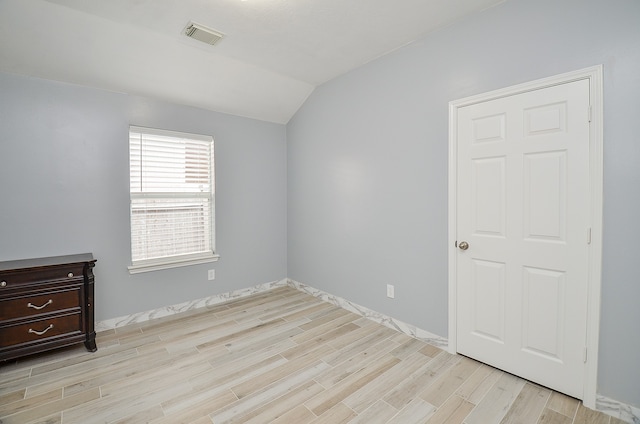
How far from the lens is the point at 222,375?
7.40 ft

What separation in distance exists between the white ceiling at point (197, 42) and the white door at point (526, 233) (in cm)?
94

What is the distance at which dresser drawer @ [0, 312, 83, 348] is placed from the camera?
2264mm

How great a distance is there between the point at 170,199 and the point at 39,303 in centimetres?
147

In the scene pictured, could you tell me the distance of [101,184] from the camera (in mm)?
2955

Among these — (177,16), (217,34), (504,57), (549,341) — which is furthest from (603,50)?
(177,16)

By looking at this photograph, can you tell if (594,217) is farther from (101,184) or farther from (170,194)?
(101,184)

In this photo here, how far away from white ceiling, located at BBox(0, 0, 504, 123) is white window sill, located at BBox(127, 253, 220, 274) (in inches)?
71.4

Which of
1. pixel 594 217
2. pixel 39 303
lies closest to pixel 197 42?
pixel 39 303

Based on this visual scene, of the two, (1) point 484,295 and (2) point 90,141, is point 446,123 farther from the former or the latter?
(2) point 90,141

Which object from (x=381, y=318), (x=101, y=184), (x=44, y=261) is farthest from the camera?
(x=381, y=318)

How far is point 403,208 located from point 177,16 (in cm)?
252

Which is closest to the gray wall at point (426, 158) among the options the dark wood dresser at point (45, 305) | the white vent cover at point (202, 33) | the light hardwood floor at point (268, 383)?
the light hardwood floor at point (268, 383)

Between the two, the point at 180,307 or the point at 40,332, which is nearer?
the point at 40,332

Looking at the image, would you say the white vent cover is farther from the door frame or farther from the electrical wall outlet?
the electrical wall outlet
